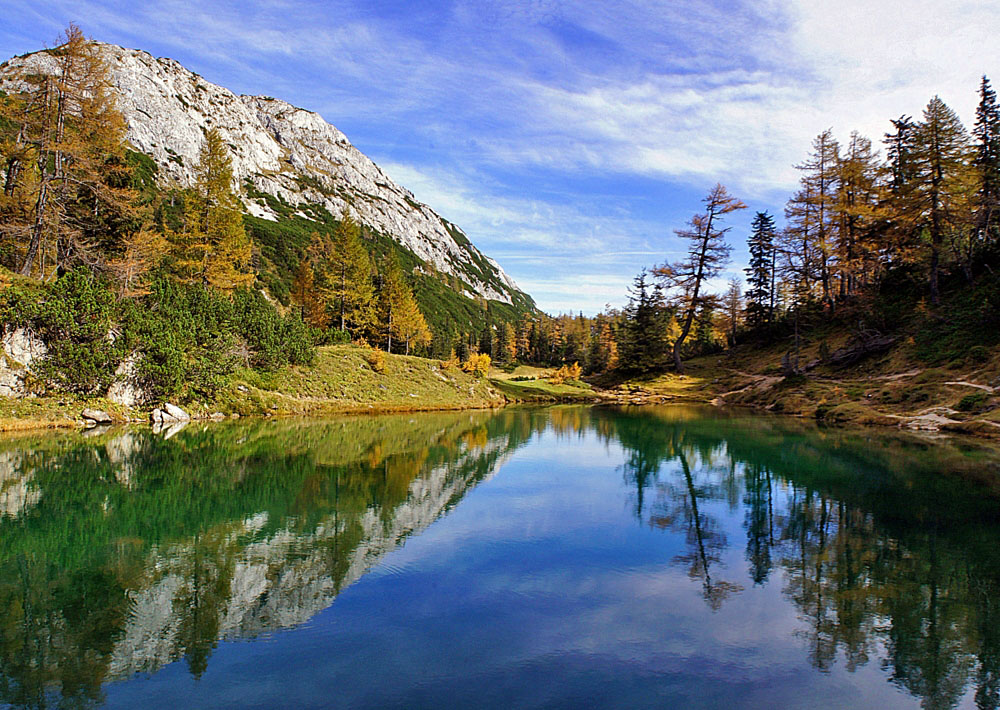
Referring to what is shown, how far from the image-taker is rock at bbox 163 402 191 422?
2730 centimetres

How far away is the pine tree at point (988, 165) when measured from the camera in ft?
123

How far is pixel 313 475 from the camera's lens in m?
15.9

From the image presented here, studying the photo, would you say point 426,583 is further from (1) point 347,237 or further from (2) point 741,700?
(1) point 347,237

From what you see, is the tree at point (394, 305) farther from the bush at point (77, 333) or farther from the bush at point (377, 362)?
the bush at point (77, 333)

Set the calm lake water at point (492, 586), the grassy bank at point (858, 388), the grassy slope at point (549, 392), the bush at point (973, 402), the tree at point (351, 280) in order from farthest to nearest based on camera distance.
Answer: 1. the grassy slope at point (549, 392)
2. the tree at point (351, 280)
3. the grassy bank at point (858, 388)
4. the bush at point (973, 402)
5. the calm lake water at point (492, 586)

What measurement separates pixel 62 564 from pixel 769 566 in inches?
454

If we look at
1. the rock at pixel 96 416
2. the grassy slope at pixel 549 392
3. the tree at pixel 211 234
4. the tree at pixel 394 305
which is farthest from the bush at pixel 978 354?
the tree at pixel 211 234

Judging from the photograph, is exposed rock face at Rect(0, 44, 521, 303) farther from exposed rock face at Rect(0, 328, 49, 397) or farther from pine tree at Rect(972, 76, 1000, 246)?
pine tree at Rect(972, 76, 1000, 246)

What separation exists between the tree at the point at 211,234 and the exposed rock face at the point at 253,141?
7566 cm

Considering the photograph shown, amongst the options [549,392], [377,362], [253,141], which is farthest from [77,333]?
[253,141]

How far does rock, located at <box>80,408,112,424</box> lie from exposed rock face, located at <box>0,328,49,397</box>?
2.31m

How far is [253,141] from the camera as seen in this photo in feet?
521

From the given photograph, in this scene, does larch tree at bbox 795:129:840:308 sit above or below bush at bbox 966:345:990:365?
above

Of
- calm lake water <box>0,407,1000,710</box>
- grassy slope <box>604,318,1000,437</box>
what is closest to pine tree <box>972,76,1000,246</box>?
grassy slope <box>604,318,1000,437</box>
